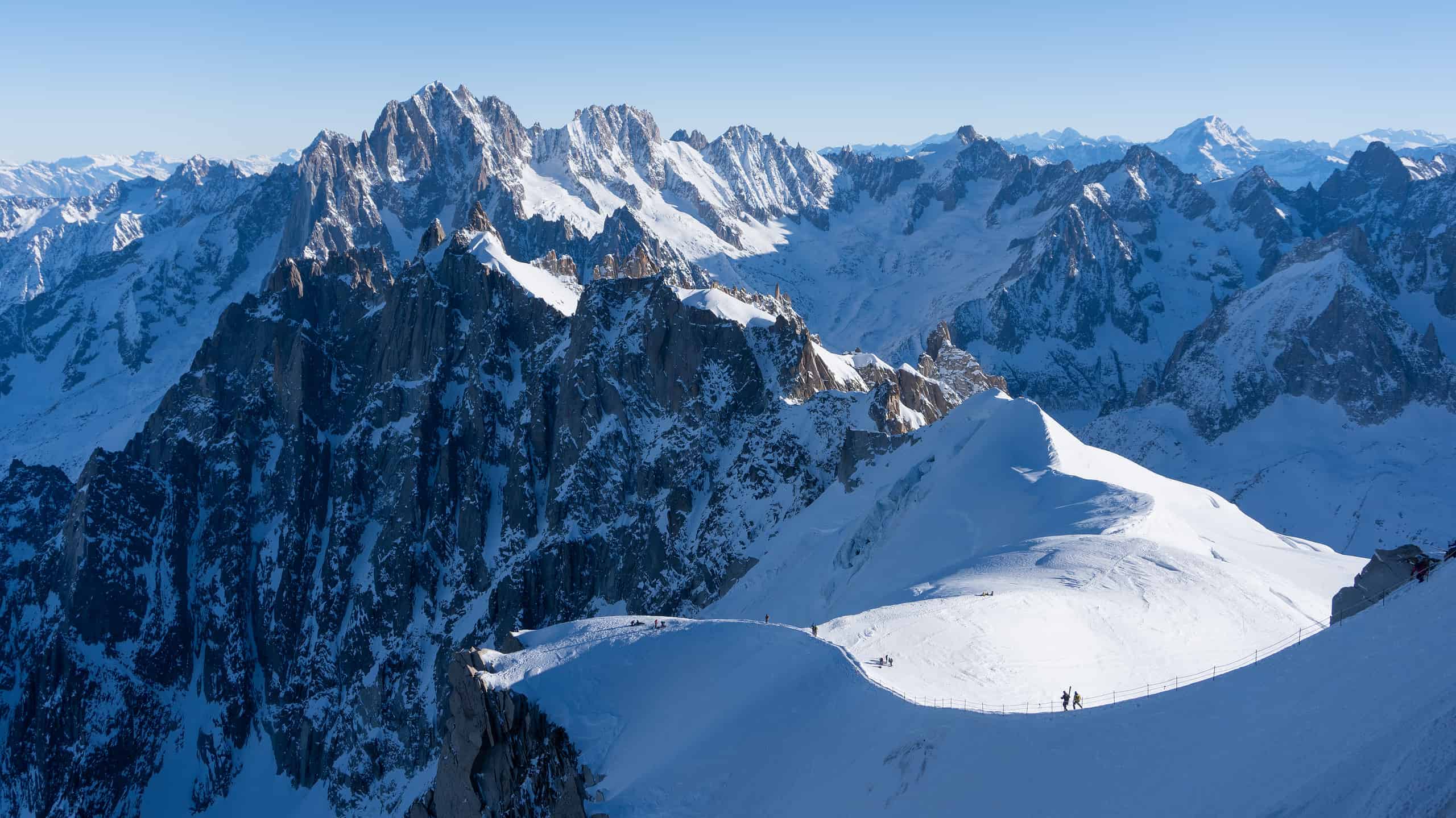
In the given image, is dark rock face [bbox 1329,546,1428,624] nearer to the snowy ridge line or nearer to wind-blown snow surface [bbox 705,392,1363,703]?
the snowy ridge line

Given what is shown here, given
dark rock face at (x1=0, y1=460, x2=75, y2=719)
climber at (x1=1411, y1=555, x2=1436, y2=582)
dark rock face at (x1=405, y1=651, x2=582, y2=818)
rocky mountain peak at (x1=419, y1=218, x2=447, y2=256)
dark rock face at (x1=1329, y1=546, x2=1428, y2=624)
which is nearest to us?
climber at (x1=1411, y1=555, x2=1436, y2=582)

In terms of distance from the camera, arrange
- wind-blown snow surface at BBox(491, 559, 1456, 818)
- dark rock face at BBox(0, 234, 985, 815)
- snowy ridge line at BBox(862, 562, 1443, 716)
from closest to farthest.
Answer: wind-blown snow surface at BBox(491, 559, 1456, 818) < snowy ridge line at BBox(862, 562, 1443, 716) < dark rock face at BBox(0, 234, 985, 815)

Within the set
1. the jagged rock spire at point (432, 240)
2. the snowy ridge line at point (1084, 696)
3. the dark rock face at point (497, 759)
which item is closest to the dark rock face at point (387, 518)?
the jagged rock spire at point (432, 240)

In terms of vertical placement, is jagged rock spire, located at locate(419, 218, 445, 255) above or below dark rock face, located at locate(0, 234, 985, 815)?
above

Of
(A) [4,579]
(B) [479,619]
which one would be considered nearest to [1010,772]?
(B) [479,619]

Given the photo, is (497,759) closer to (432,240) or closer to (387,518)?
(387,518)

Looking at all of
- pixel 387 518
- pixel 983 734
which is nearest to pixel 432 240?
pixel 387 518

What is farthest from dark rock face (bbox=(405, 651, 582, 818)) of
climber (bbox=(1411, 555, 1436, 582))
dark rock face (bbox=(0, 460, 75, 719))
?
dark rock face (bbox=(0, 460, 75, 719))

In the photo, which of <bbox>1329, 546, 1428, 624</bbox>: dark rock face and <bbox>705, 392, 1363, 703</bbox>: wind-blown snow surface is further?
<bbox>705, 392, 1363, 703</bbox>: wind-blown snow surface
